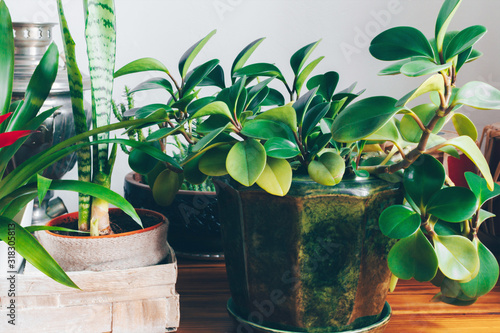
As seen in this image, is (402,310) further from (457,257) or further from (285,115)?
(285,115)

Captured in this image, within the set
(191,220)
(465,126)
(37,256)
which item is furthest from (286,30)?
(37,256)

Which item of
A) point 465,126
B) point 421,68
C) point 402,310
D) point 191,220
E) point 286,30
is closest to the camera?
point 421,68

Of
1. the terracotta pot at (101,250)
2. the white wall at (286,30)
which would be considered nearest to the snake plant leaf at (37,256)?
the terracotta pot at (101,250)

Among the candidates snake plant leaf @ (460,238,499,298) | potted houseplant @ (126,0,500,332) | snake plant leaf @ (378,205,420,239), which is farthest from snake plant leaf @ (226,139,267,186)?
snake plant leaf @ (460,238,499,298)

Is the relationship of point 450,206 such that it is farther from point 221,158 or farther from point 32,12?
point 32,12

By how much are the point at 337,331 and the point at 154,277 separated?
7.0 inches

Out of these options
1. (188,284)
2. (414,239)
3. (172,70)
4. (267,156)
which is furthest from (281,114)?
(172,70)

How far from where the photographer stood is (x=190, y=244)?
72 cm

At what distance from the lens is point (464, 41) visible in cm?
36

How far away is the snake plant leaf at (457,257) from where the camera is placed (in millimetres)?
415

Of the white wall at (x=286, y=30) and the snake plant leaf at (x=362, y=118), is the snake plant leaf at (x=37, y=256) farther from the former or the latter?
the white wall at (x=286, y=30)

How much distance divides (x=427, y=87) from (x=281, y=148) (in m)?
0.12

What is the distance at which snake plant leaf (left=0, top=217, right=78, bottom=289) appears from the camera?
38 cm

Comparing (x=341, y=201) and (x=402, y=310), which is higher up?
(x=341, y=201)
